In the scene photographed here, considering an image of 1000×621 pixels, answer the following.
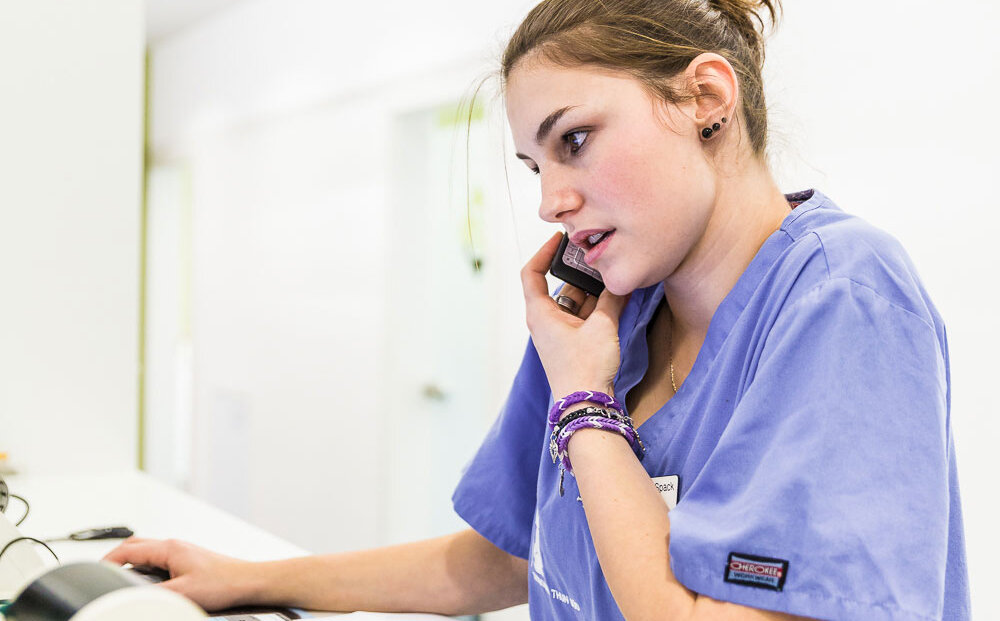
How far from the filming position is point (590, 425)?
861 mm

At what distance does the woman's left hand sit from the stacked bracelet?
0.04 metres

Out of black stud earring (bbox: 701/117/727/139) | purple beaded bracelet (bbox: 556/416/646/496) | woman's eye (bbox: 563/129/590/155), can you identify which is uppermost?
black stud earring (bbox: 701/117/727/139)

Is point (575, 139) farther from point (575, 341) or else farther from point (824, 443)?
point (824, 443)

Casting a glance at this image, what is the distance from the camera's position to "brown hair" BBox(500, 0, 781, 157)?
860 millimetres

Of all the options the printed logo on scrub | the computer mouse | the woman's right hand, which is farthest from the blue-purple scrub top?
the computer mouse

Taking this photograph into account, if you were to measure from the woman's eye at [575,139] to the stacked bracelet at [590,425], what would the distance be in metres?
0.27

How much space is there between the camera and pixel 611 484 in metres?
0.81

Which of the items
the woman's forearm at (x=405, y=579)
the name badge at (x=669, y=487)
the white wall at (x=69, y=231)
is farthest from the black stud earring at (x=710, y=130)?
the white wall at (x=69, y=231)

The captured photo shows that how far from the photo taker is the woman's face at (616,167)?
0.85 meters

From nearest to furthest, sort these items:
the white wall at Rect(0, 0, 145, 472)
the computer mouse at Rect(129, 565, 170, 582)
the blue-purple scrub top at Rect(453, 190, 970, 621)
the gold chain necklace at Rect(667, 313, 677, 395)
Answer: the blue-purple scrub top at Rect(453, 190, 970, 621) < the gold chain necklace at Rect(667, 313, 677, 395) < the computer mouse at Rect(129, 565, 170, 582) < the white wall at Rect(0, 0, 145, 472)

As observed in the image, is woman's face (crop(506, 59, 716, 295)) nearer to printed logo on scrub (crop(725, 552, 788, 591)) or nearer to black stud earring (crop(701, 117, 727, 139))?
black stud earring (crop(701, 117, 727, 139))

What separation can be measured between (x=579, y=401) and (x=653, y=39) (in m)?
0.38

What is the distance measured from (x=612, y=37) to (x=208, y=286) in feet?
15.6

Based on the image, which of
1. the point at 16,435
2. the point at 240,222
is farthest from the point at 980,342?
the point at 240,222
